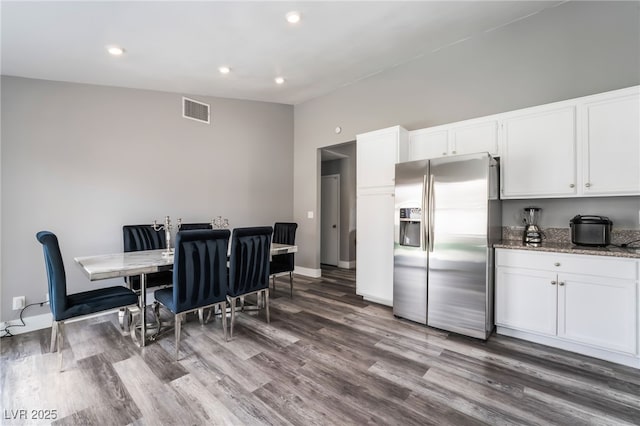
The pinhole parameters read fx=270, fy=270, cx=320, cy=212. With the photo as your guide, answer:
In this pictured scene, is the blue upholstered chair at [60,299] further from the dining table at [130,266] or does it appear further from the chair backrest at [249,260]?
the chair backrest at [249,260]

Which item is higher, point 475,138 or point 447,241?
point 475,138

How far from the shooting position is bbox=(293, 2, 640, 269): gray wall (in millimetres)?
2521

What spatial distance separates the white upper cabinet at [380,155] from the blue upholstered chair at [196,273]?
2.04 m

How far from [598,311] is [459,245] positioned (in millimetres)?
1121

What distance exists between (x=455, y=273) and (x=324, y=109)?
355cm

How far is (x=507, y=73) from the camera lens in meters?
3.06

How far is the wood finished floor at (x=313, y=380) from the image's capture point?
5.49 ft

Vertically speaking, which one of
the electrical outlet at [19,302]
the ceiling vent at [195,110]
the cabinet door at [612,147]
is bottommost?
the electrical outlet at [19,302]

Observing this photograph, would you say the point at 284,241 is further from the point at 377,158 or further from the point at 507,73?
the point at 507,73

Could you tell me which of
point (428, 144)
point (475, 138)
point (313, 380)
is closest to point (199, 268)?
point (313, 380)

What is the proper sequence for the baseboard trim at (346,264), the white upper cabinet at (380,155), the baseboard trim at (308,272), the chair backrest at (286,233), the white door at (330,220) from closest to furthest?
the white upper cabinet at (380,155) < the chair backrest at (286,233) < the baseboard trim at (308,272) < the baseboard trim at (346,264) < the white door at (330,220)

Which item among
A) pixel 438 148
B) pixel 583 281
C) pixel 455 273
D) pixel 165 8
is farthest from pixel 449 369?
pixel 165 8

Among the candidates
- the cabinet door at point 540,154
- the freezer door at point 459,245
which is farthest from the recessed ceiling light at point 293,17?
the cabinet door at point 540,154

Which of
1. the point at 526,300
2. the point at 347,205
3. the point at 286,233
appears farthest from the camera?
the point at 347,205
